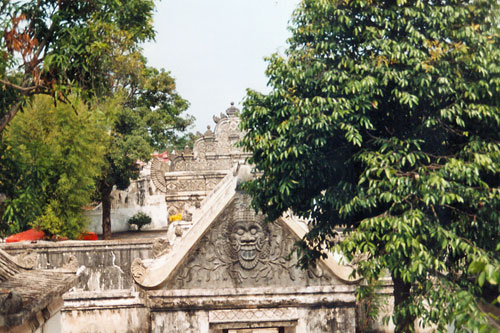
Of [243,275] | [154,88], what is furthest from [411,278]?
[154,88]

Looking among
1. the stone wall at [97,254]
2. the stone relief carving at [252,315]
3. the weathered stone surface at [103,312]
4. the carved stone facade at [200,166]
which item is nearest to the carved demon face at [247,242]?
the stone relief carving at [252,315]

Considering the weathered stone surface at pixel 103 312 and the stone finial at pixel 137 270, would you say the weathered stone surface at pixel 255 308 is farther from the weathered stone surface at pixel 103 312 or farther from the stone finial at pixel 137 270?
the weathered stone surface at pixel 103 312

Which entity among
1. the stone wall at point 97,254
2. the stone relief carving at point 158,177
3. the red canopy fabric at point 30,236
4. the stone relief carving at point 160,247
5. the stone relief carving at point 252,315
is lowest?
the stone relief carving at point 252,315

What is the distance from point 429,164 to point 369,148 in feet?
2.70

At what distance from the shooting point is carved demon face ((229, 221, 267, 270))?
372 inches

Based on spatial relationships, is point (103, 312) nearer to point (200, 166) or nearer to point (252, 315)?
point (252, 315)

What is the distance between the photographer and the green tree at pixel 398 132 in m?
6.79

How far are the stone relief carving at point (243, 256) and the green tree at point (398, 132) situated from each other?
65.4 inches

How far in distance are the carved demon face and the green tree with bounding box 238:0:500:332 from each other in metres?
1.67

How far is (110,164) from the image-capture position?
92.7ft

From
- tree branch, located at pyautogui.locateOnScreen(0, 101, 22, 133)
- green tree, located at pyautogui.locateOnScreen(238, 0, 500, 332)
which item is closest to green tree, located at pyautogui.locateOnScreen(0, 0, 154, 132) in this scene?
tree branch, located at pyautogui.locateOnScreen(0, 101, 22, 133)

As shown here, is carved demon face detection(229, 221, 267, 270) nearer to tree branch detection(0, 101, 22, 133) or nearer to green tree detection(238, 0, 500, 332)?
green tree detection(238, 0, 500, 332)

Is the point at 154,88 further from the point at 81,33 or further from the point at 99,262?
the point at 81,33

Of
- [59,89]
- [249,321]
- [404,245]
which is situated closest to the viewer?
[59,89]
